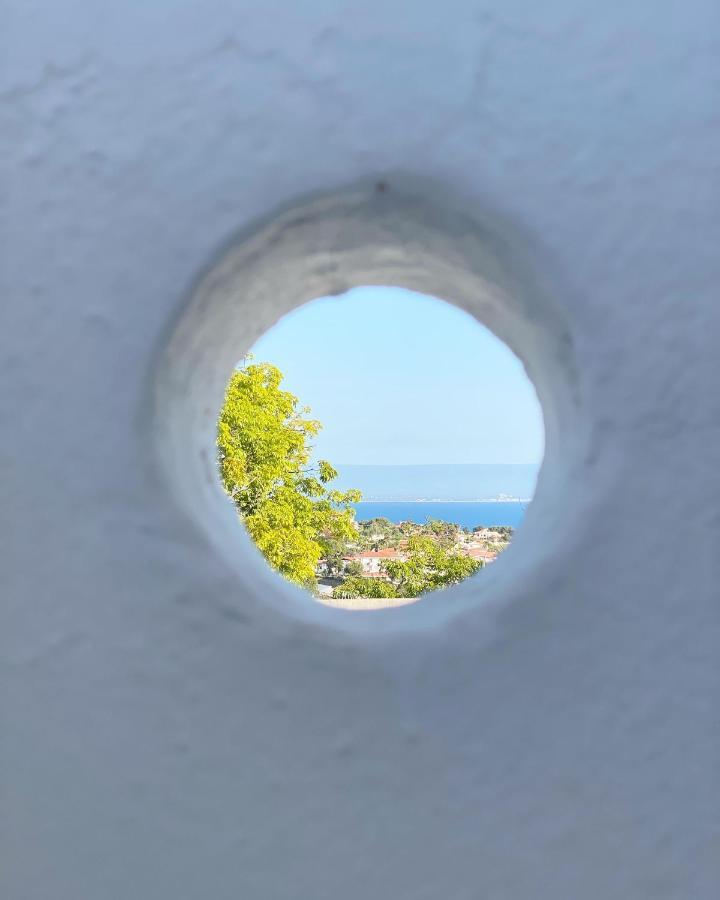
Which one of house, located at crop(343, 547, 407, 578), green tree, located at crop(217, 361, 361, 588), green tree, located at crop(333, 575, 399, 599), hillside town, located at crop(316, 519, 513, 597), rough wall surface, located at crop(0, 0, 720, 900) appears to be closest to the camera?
rough wall surface, located at crop(0, 0, 720, 900)

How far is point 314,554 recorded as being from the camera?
36.8 ft

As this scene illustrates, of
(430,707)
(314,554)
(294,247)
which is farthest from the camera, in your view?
(314,554)

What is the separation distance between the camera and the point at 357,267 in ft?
4.68

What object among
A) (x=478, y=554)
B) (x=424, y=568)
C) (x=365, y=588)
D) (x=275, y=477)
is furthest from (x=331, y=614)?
(x=478, y=554)

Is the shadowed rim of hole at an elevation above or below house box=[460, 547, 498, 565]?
below

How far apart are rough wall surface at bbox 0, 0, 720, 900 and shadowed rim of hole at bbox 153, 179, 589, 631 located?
0.08 ft

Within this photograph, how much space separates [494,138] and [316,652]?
806mm

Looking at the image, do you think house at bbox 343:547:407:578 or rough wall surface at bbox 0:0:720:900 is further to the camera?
house at bbox 343:547:407:578

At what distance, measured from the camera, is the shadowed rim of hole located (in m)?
1.14

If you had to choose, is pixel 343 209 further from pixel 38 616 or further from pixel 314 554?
pixel 314 554

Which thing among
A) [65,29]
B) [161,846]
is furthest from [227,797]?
[65,29]

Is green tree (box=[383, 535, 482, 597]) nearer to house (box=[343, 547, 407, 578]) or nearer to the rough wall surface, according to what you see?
house (box=[343, 547, 407, 578])

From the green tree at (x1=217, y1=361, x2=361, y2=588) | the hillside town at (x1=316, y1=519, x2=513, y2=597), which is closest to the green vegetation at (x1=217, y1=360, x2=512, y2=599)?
the green tree at (x1=217, y1=361, x2=361, y2=588)

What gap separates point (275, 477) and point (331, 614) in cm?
1048
